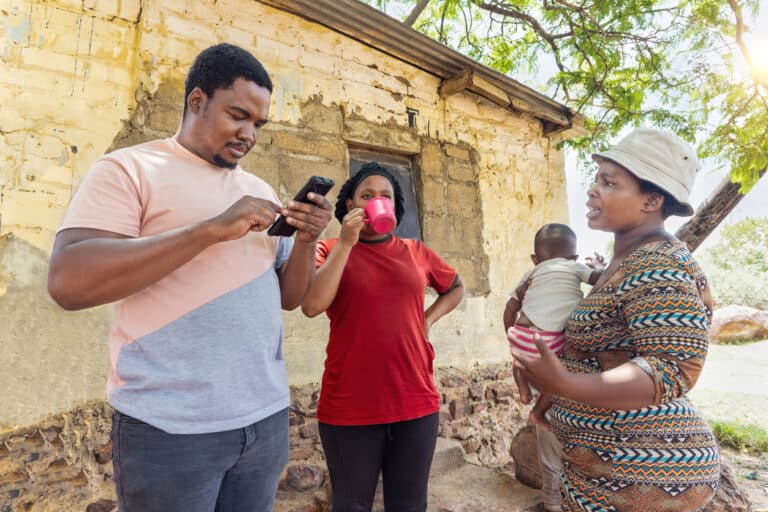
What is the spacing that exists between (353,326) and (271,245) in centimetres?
59

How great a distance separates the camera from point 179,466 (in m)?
1.06

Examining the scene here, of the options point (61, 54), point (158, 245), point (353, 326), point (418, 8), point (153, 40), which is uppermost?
point (418, 8)

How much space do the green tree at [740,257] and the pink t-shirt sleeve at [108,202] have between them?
21258mm

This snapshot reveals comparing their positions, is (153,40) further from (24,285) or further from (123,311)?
(123,311)

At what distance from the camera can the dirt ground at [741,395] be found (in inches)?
154

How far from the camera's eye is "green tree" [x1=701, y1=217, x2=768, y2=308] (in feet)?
61.5

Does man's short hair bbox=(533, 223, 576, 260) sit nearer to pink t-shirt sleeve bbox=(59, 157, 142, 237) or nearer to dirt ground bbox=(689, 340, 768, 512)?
pink t-shirt sleeve bbox=(59, 157, 142, 237)

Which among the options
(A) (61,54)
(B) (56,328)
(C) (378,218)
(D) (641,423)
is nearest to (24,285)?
(B) (56,328)

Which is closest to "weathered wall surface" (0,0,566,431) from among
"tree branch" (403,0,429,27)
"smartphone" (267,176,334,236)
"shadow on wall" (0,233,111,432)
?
"shadow on wall" (0,233,111,432)

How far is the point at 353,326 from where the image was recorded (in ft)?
6.14

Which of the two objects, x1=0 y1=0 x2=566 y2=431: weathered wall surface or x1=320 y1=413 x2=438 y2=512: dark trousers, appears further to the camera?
x1=0 y1=0 x2=566 y2=431: weathered wall surface

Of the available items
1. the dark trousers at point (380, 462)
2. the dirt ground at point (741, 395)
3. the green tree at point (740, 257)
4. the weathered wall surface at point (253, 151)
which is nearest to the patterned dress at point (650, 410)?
the dark trousers at point (380, 462)

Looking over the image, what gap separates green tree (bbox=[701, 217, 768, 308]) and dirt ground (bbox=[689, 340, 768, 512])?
878 cm

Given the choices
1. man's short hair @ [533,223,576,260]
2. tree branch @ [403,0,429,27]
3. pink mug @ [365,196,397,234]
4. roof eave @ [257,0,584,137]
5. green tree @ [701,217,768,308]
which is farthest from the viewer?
green tree @ [701,217,768,308]
